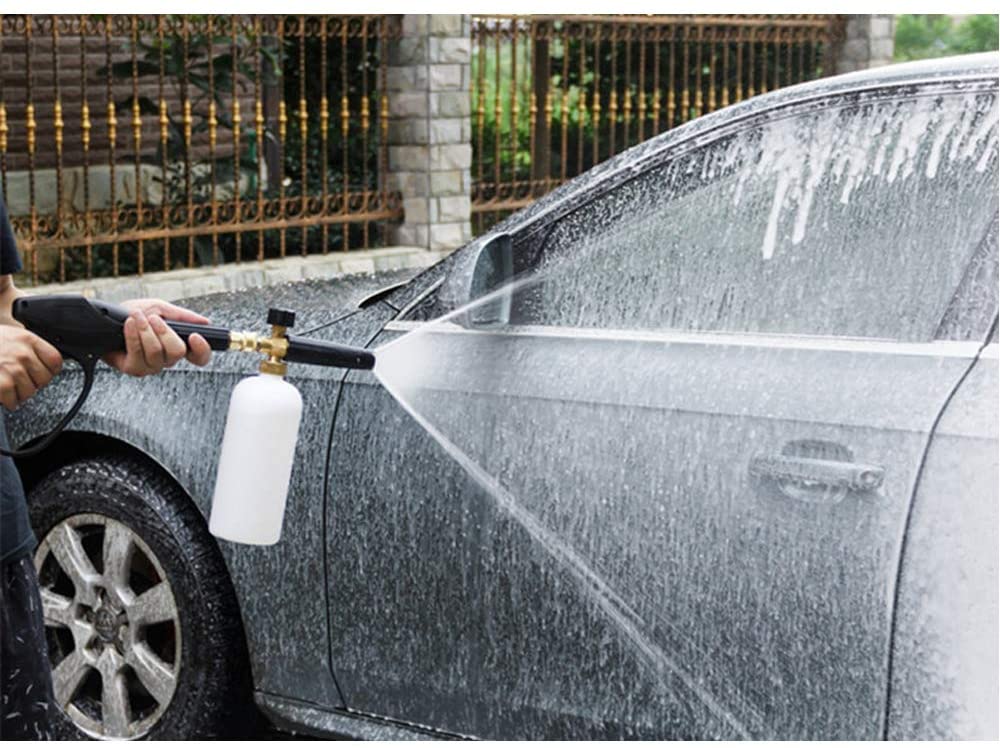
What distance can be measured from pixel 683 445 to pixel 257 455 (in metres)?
0.87

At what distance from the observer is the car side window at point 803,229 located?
3182 mm

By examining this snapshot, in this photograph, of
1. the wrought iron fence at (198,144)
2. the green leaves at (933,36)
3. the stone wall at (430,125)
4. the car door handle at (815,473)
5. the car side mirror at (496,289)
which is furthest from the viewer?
the green leaves at (933,36)

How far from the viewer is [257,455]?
280 centimetres

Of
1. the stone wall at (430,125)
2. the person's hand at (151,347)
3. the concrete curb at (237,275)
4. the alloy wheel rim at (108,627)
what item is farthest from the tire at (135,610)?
the stone wall at (430,125)

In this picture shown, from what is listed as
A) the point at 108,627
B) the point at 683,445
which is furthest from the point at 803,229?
the point at 108,627

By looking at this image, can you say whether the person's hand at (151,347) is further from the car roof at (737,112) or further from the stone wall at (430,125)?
the stone wall at (430,125)

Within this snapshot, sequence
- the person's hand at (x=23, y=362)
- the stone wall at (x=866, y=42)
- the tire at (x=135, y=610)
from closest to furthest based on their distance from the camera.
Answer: the person's hand at (x=23, y=362)
the tire at (x=135, y=610)
the stone wall at (x=866, y=42)

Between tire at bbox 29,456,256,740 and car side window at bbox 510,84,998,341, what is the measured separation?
1065 mm

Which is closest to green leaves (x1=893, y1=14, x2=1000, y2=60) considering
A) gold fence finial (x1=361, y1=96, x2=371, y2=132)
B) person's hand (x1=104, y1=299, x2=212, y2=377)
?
gold fence finial (x1=361, y1=96, x2=371, y2=132)

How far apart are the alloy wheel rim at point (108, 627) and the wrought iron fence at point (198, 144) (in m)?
5.23

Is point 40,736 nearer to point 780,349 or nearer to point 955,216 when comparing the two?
point 780,349

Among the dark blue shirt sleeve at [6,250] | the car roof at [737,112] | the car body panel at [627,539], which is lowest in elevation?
the car body panel at [627,539]

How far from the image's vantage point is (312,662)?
3914 millimetres
